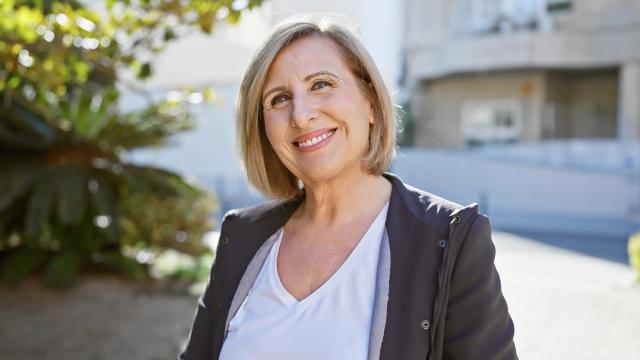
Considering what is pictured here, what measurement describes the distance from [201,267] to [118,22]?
18.2ft

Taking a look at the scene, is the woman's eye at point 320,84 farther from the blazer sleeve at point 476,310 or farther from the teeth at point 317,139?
the blazer sleeve at point 476,310

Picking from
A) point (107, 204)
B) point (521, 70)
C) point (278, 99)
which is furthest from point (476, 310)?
point (521, 70)

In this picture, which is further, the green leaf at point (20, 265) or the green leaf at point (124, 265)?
the green leaf at point (124, 265)

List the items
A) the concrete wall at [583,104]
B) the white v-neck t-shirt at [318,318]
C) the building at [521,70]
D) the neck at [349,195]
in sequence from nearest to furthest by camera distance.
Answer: the white v-neck t-shirt at [318,318] < the neck at [349,195] < the building at [521,70] < the concrete wall at [583,104]

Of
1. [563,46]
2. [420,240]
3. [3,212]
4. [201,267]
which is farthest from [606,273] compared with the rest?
[563,46]

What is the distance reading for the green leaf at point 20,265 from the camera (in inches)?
302

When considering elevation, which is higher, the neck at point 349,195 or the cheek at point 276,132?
the cheek at point 276,132

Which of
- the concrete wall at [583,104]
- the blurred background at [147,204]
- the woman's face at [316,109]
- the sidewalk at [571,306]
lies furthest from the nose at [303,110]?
the concrete wall at [583,104]

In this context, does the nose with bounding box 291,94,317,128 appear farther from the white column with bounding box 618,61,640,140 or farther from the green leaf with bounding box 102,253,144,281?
the white column with bounding box 618,61,640,140

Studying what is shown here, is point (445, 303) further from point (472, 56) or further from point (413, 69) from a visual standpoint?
point (413, 69)

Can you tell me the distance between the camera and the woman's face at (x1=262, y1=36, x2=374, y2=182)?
6.24ft

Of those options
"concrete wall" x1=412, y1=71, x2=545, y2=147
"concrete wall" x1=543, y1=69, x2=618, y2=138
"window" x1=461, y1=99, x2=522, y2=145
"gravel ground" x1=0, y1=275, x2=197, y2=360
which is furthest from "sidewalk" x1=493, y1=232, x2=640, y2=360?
"concrete wall" x1=543, y1=69, x2=618, y2=138

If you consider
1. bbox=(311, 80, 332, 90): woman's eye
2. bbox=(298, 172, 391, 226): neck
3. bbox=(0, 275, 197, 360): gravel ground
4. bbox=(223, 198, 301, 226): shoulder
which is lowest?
bbox=(0, 275, 197, 360): gravel ground

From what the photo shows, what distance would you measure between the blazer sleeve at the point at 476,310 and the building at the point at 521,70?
24536mm
